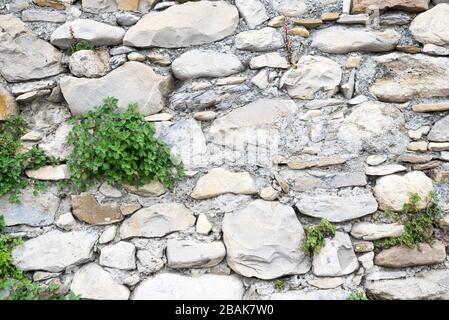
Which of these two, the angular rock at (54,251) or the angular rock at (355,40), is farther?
the angular rock at (355,40)

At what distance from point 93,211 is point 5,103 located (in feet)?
2.84

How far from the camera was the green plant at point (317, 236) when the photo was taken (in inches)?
98.3

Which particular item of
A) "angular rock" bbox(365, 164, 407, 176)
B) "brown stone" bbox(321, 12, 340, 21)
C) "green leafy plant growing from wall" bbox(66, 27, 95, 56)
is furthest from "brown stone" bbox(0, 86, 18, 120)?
"angular rock" bbox(365, 164, 407, 176)

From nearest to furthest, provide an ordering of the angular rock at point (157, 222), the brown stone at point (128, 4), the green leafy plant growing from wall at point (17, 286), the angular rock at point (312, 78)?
the green leafy plant growing from wall at point (17, 286) → the angular rock at point (157, 222) → the angular rock at point (312, 78) → the brown stone at point (128, 4)

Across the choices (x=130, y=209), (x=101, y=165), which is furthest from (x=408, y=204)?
(x=101, y=165)

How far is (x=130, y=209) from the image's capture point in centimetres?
259

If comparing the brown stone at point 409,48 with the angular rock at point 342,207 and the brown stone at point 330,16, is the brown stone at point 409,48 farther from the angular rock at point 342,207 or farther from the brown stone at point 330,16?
the angular rock at point 342,207

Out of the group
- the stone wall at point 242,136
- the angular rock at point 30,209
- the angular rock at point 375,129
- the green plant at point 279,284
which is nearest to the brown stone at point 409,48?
the stone wall at point 242,136

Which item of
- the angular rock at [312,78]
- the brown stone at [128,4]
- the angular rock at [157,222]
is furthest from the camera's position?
the brown stone at [128,4]

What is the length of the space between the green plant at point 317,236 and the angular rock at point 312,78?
80cm

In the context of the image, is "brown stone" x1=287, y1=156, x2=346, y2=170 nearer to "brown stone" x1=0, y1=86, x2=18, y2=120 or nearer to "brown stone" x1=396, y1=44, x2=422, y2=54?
"brown stone" x1=396, y1=44, x2=422, y2=54

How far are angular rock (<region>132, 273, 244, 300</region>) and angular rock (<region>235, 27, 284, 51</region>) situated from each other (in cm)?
142

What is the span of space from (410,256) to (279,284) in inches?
30.7

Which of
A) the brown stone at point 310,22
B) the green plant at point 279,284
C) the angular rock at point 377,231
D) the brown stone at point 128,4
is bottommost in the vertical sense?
the green plant at point 279,284
